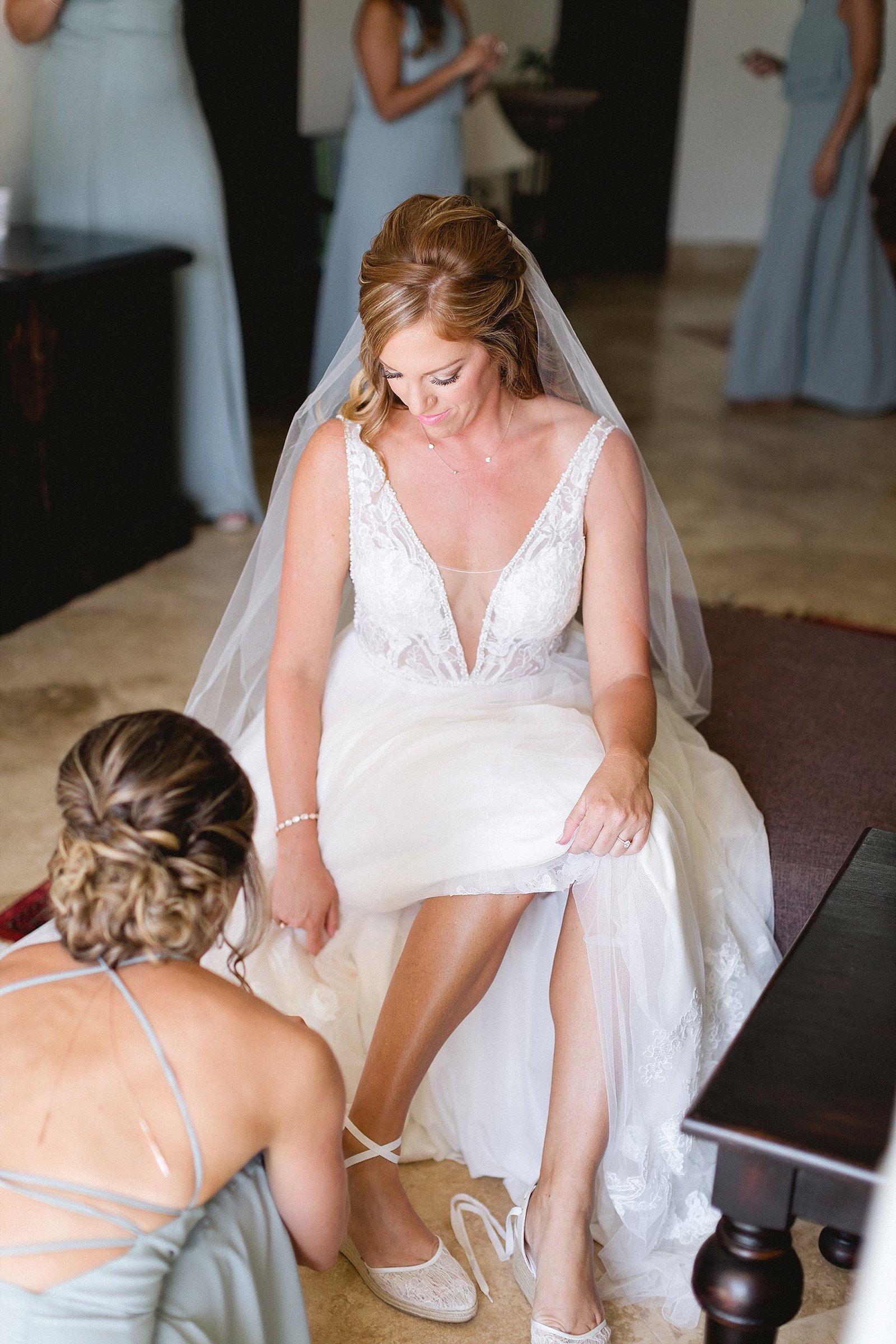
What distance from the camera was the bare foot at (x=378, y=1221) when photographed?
1.63 metres

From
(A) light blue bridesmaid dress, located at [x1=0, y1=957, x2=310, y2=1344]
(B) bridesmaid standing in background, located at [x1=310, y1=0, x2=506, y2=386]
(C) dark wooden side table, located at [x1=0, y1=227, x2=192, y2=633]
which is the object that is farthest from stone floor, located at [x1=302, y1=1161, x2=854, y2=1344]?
(B) bridesmaid standing in background, located at [x1=310, y1=0, x2=506, y2=386]

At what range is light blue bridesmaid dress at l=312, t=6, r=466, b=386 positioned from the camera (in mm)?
4617

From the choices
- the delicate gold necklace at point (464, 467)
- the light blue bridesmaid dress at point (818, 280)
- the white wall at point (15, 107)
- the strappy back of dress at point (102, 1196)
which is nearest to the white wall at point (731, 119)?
the light blue bridesmaid dress at point (818, 280)

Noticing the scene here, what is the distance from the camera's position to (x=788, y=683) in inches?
91.8

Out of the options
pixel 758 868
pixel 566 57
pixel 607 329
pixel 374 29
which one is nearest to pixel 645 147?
pixel 566 57

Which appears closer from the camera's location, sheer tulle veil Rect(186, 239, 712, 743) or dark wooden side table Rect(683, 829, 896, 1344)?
dark wooden side table Rect(683, 829, 896, 1344)

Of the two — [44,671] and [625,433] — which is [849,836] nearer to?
[625,433]

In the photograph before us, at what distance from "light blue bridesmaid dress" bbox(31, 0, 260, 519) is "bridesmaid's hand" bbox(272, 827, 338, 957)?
243cm

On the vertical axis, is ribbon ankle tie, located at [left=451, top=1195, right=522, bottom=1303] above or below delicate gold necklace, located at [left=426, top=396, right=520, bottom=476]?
below

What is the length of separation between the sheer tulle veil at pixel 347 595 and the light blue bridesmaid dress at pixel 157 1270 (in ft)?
2.97

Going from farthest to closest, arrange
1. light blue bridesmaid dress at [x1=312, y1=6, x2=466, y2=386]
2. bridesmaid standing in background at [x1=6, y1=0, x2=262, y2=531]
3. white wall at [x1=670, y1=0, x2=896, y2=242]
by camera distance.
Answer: white wall at [x1=670, y1=0, x2=896, y2=242], light blue bridesmaid dress at [x1=312, y1=6, x2=466, y2=386], bridesmaid standing in background at [x1=6, y1=0, x2=262, y2=531]

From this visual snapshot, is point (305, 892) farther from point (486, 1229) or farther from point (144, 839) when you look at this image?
point (144, 839)

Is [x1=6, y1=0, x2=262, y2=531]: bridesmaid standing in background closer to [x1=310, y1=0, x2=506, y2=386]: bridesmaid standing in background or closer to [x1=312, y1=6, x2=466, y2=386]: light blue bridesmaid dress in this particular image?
[x1=310, y1=0, x2=506, y2=386]: bridesmaid standing in background

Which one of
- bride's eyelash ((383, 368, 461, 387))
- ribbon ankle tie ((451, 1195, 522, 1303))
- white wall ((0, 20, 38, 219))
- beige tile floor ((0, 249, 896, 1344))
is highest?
white wall ((0, 20, 38, 219))
